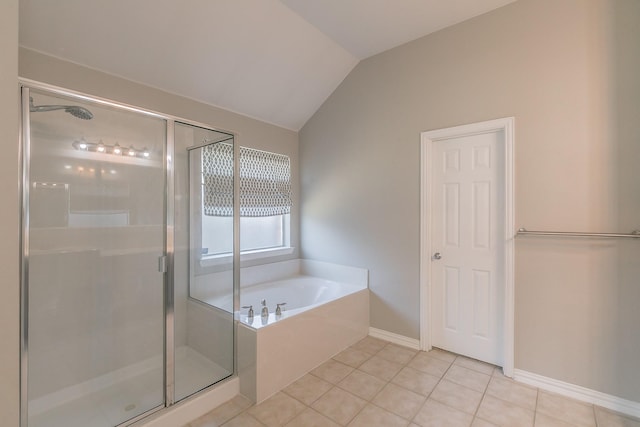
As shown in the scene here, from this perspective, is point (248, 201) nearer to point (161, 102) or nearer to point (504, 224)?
point (161, 102)

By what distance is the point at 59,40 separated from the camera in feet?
5.94

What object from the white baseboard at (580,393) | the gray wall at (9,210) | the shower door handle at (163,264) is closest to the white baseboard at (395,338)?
the white baseboard at (580,393)

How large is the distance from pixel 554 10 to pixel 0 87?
314cm

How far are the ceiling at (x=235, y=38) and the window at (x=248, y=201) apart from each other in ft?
A: 1.89

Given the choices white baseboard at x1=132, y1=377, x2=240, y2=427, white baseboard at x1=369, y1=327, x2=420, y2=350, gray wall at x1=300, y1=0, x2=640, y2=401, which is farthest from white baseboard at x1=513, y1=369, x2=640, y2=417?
white baseboard at x1=132, y1=377, x2=240, y2=427

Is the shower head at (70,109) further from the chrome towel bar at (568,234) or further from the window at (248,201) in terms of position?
the chrome towel bar at (568,234)

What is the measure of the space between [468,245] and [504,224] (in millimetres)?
348

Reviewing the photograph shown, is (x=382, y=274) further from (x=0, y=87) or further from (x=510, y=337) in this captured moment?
(x=0, y=87)

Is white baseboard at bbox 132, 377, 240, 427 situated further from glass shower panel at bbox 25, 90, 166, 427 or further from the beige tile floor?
glass shower panel at bbox 25, 90, 166, 427

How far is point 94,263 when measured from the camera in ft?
6.84

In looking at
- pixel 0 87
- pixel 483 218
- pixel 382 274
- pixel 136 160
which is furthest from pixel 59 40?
pixel 483 218

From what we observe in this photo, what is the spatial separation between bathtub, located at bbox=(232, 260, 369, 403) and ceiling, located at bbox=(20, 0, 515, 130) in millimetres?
1883

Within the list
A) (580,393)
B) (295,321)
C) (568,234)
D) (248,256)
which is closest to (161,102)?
(248,256)

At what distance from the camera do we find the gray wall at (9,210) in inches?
37.4
